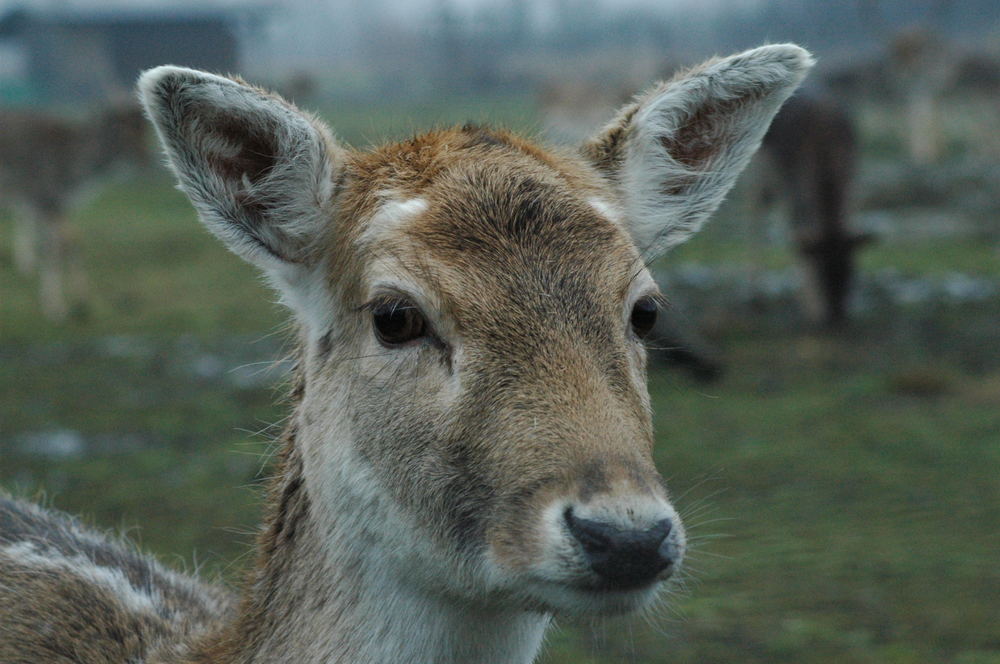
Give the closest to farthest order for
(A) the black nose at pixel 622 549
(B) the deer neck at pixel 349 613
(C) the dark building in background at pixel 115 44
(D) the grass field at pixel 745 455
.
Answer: (A) the black nose at pixel 622 549
(B) the deer neck at pixel 349 613
(D) the grass field at pixel 745 455
(C) the dark building in background at pixel 115 44

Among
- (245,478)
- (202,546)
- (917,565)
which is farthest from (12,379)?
(917,565)

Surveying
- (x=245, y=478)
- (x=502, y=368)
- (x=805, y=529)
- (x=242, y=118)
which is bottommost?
(x=245, y=478)

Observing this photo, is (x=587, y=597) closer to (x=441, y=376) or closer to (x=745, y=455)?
(x=441, y=376)

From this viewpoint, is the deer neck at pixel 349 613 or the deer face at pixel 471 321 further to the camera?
the deer neck at pixel 349 613

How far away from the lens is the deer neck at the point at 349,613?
3041 mm

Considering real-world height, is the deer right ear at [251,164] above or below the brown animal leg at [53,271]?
above

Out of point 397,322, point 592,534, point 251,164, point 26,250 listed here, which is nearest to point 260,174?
point 251,164

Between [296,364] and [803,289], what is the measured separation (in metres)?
10.4

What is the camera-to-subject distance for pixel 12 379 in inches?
458

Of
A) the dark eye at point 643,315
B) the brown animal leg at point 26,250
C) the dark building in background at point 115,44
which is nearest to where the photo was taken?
the dark eye at point 643,315

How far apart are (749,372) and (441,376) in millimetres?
8599

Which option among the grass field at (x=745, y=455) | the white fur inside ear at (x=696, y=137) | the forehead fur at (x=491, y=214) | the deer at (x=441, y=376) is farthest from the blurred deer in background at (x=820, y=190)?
the forehead fur at (x=491, y=214)

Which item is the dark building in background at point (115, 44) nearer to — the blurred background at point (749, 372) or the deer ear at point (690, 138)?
the blurred background at point (749, 372)

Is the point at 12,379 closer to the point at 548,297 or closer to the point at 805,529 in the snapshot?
the point at 805,529
